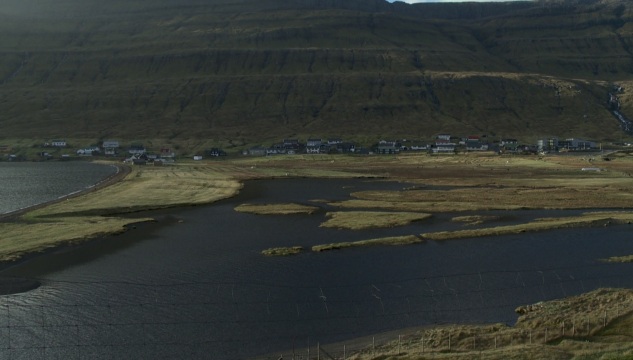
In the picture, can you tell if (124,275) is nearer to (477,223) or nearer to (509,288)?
(509,288)

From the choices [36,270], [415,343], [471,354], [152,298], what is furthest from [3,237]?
[471,354]

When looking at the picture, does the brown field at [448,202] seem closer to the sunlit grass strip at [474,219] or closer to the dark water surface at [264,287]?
the dark water surface at [264,287]

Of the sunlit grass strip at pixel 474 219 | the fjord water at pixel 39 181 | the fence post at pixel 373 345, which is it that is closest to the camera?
the fence post at pixel 373 345

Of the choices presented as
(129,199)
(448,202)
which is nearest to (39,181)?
(129,199)

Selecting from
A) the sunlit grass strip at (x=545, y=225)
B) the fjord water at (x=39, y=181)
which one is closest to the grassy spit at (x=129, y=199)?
the fjord water at (x=39, y=181)

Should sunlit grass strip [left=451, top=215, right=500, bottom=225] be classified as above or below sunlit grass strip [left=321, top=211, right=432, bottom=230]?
below

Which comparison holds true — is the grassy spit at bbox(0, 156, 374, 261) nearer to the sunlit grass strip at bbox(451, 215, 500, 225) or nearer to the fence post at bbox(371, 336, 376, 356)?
the fence post at bbox(371, 336, 376, 356)

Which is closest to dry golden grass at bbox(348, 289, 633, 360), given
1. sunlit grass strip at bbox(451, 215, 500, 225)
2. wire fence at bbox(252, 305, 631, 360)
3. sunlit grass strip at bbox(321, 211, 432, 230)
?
wire fence at bbox(252, 305, 631, 360)
